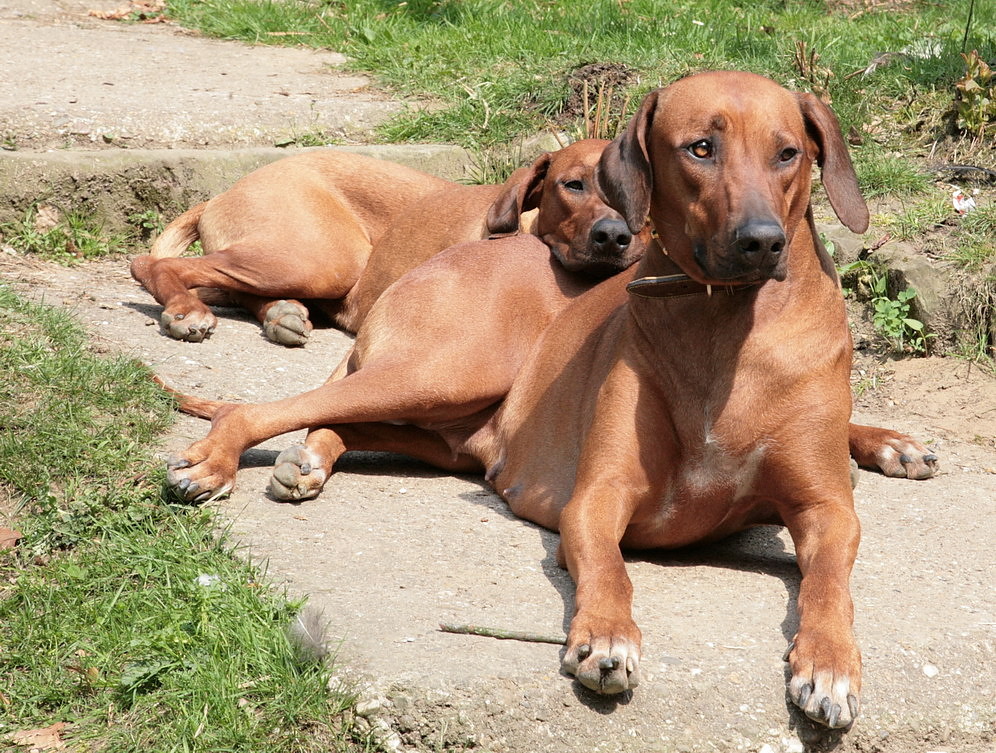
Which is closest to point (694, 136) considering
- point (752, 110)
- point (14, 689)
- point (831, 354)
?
point (752, 110)

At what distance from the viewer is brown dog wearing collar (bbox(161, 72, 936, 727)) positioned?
3268mm

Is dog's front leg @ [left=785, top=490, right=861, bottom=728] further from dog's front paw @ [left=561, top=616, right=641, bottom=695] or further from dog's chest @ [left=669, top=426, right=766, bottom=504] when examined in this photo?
dog's front paw @ [left=561, top=616, right=641, bottom=695]

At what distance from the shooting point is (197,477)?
4.12 m

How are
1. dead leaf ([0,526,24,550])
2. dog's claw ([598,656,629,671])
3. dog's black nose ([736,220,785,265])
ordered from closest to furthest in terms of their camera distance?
1. dog's claw ([598,656,629,671])
2. dog's black nose ([736,220,785,265])
3. dead leaf ([0,526,24,550])

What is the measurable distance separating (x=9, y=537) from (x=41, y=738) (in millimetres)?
1041

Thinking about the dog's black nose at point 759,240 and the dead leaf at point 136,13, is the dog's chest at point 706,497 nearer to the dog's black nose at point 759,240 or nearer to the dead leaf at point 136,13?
the dog's black nose at point 759,240

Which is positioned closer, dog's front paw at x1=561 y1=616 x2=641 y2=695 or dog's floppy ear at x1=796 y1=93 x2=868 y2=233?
dog's front paw at x1=561 y1=616 x2=641 y2=695

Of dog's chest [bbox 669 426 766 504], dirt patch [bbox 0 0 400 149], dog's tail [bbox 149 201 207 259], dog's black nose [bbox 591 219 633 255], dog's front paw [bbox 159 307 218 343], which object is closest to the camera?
dog's chest [bbox 669 426 766 504]

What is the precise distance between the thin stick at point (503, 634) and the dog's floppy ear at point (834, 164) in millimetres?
1561

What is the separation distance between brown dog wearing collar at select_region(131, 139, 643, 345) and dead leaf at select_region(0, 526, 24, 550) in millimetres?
1955

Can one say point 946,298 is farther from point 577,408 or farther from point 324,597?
point 324,597

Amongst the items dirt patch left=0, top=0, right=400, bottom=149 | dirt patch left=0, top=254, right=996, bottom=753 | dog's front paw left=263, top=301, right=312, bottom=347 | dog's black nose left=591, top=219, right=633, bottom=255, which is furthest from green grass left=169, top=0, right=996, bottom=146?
dirt patch left=0, top=254, right=996, bottom=753

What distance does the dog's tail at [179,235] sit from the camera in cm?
697

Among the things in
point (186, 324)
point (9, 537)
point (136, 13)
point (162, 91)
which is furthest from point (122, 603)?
point (136, 13)
